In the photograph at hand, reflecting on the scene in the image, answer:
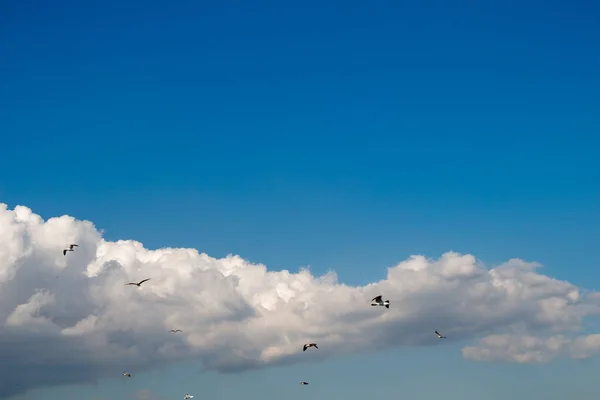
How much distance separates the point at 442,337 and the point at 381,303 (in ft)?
146

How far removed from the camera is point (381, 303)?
→ 566 feet

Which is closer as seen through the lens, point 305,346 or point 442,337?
point 305,346

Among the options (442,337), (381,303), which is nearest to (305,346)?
(381,303)

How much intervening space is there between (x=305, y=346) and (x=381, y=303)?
1619 inches

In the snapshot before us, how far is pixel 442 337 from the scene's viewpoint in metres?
188

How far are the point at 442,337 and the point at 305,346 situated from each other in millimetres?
75145

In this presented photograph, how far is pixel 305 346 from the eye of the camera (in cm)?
16612

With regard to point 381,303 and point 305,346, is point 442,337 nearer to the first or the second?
point 381,303

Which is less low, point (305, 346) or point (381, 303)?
point (381, 303)

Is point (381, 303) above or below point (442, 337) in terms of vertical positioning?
above

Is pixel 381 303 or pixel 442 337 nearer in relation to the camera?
pixel 381 303
